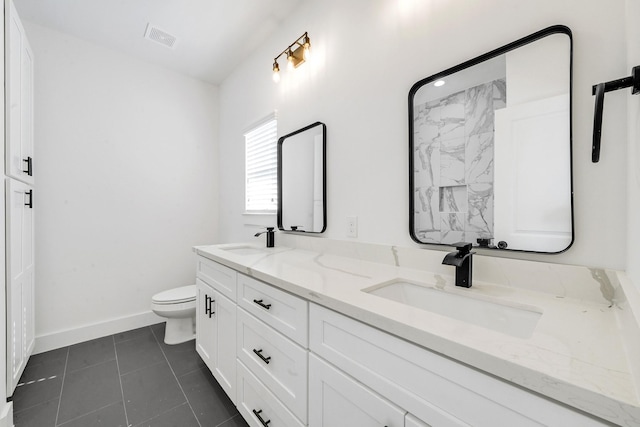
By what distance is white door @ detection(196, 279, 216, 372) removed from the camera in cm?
167

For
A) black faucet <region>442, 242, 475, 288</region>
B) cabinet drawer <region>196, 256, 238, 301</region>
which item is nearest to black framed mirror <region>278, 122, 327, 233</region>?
cabinet drawer <region>196, 256, 238, 301</region>

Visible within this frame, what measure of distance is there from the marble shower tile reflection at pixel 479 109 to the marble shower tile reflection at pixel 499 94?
0.04ft

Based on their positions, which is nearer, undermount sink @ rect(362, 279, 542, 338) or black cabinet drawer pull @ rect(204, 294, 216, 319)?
undermount sink @ rect(362, 279, 542, 338)

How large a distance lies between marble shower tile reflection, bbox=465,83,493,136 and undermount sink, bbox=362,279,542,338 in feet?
2.05

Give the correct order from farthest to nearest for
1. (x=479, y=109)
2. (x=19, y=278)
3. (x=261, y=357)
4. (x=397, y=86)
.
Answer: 1. (x=19, y=278)
2. (x=397, y=86)
3. (x=261, y=357)
4. (x=479, y=109)

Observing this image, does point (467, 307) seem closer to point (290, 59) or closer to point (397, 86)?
point (397, 86)

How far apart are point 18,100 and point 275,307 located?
6.66 feet

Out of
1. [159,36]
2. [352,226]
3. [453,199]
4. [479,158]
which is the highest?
[159,36]

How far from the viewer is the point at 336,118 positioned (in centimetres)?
165

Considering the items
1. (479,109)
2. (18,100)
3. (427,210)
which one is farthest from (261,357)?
(18,100)

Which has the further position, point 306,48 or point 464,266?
point 306,48

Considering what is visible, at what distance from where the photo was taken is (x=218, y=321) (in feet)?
5.23

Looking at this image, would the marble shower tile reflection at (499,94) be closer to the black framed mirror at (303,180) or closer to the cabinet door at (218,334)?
the black framed mirror at (303,180)

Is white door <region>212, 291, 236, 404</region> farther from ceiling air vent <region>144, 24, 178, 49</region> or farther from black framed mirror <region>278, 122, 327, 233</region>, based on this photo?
ceiling air vent <region>144, 24, 178, 49</region>
